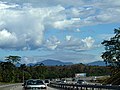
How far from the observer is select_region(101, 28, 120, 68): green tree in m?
120

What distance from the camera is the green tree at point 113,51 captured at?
11989cm

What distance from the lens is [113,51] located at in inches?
4870

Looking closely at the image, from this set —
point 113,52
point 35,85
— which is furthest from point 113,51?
point 35,85

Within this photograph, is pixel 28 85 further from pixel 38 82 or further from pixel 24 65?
pixel 24 65

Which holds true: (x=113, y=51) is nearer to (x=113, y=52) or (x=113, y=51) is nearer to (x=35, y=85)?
(x=113, y=52)

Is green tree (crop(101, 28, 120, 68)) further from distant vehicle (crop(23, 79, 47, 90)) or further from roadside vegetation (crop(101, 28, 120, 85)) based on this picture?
distant vehicle (crop(23, 79, 47, 90))

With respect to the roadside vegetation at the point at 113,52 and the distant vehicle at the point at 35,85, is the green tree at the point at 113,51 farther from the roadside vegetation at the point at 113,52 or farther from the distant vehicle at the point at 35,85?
the distant vehicle at the point at 35,85

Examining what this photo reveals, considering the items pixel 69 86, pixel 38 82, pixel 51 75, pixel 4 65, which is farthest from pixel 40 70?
pixel 38 82

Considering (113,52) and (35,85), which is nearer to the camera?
(35,85)

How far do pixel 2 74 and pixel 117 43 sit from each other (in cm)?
5821

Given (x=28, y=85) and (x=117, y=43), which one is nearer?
(x=28, y=85)

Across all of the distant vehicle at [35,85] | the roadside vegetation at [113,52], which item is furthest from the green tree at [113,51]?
the distant vehicle at [35,85]

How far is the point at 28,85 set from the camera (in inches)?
1431

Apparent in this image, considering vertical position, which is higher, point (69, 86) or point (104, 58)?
point (104, 58)
